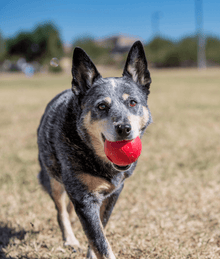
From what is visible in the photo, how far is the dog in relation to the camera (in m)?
2.28

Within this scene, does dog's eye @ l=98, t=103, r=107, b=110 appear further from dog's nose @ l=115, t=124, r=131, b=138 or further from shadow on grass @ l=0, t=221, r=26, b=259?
shadow on grass @ l=0, t=221, r=26, b=259

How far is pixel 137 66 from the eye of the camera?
265 cm

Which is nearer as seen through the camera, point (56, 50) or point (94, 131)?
point (94, 131)

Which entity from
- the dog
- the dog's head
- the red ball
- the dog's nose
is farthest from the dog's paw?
the dog's nose

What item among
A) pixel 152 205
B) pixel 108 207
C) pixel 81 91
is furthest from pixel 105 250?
pixel 152 205

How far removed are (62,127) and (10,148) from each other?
4.07 meters

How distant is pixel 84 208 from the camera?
2.31 meters

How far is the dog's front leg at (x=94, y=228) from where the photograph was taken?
7.35 feet

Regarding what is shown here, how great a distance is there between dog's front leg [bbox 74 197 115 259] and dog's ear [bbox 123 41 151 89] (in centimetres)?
110

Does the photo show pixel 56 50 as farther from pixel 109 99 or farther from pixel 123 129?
pixel 123 129

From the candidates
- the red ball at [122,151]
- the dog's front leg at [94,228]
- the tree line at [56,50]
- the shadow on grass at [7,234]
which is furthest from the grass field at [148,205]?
the tree line at [56,50]

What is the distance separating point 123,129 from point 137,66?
29.7 inches

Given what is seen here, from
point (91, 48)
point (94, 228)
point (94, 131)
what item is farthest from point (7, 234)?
point (91, 48)

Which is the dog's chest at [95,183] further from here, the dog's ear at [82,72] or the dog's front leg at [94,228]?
the dog's ear at [82,72]
